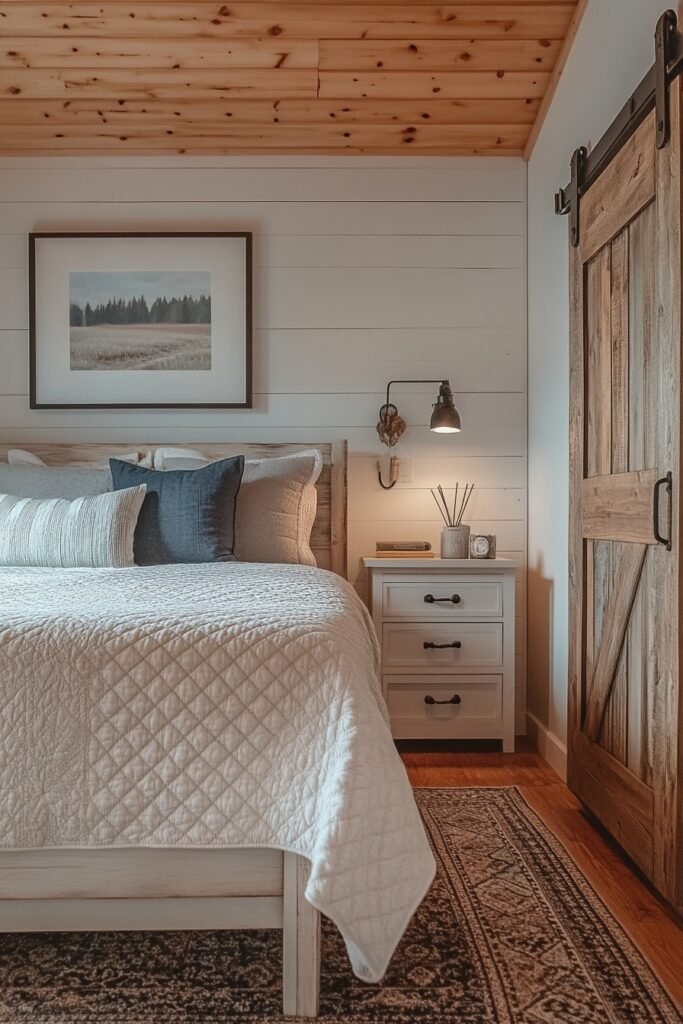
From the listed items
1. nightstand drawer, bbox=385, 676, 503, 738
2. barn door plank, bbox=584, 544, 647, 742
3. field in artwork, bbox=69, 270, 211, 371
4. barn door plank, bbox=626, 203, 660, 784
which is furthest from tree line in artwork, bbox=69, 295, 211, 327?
barn door plank, bbox=584, 544, 647, 742

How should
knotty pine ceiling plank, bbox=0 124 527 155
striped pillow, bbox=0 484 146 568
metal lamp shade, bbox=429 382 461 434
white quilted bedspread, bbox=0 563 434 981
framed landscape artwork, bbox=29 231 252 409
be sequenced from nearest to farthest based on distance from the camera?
white quilted bedspread, bbox=0 563 434 981 < striped pillow, bbox=0 484 146 568 < metal lamp shade, bbox=429 382 461 434 < knotty pine ceiling plank, bbox=0 124 527 155 < framed landscape artwork, bbox=29 231 252 409

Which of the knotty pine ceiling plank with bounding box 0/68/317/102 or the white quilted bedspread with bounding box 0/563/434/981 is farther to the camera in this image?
the knotty pine ceiling plank with bounding box 0/68/317/102

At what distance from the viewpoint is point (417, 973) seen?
160 cm

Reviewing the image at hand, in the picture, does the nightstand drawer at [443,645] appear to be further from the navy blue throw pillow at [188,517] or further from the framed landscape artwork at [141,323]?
the framed landscape artwork at [141,323]

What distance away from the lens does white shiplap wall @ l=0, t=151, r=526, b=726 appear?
3.52 meters

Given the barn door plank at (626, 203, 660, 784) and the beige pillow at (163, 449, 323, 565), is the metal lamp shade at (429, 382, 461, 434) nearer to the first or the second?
the beige pillow at (163, 449, 323, 565)

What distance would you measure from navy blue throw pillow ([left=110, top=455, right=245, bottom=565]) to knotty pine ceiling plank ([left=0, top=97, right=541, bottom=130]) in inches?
57.5

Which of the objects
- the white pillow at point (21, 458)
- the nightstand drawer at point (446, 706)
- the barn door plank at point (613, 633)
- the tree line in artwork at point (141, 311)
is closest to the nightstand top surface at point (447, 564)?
the nightstand drawer at point (446, 706)

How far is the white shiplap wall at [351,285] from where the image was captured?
352cm

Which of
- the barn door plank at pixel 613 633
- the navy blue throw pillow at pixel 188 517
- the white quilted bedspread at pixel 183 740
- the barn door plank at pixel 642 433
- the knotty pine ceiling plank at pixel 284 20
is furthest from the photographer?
the knotty pine ceiling plank at pixel 284 20

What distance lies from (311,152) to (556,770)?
2.60 m

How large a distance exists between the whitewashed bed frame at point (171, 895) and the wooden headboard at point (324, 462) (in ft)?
6.56

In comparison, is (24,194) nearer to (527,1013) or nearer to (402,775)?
(402,775)

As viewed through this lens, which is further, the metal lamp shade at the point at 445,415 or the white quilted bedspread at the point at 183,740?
the metal lamp shade at the point at 445,415
